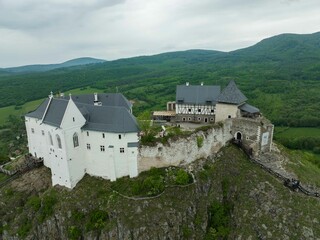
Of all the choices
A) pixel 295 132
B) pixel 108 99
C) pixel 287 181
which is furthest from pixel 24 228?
pixel 295 132

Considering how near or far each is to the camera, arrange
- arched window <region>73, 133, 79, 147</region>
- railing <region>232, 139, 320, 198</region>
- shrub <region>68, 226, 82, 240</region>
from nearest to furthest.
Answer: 1. shrub <region>68, 226, 82, 240</region>
2. arched window <region>73, 133, 79, 147</region>
3. railing <region>232, 139, 320, 198</region>

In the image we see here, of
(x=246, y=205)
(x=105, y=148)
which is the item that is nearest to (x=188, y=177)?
(x=246, y=205)

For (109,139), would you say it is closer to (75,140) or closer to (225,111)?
(75,140)

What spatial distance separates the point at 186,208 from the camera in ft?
137

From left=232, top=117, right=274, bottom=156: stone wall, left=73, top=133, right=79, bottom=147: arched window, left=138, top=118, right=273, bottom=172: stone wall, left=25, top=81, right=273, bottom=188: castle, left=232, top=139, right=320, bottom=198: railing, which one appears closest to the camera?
left=25, top=81, right=273, bottom=188: castle

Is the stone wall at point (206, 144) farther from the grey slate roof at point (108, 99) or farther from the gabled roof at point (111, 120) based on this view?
the grey slate roof at point (108, 99)

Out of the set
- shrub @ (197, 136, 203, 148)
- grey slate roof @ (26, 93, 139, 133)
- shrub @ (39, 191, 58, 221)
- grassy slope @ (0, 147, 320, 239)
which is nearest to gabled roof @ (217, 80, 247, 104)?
shrub @ (197, 136, 203, 148)

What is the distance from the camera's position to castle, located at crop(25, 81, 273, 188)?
4219 centimetres

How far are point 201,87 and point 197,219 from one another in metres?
27.0

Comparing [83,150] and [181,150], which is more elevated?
[83,150]

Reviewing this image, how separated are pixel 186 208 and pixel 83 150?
1835cm

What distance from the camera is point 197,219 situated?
138 feet

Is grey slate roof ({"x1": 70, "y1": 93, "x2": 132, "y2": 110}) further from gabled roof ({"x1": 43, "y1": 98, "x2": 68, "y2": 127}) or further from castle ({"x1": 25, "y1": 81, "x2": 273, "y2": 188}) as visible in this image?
gabled roof ({"x1": 43, "y1": 98, "x2": 68, "y2": 127})

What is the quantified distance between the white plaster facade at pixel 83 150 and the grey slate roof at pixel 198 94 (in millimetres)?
18957
